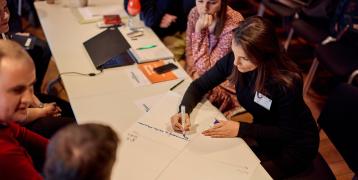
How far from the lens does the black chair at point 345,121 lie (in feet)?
4.99

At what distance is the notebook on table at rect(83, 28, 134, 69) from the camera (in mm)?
1788

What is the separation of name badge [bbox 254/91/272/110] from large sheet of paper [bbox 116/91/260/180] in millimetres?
208

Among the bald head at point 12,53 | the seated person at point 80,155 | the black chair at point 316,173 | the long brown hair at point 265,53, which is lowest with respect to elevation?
the black chair at point 316,173

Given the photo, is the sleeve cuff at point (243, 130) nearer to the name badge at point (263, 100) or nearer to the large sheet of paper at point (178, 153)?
the large sheet of paper at point (178, 153)

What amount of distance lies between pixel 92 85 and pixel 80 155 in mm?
1004

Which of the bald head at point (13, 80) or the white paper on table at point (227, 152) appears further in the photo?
the white paper on table at point (227, 152)

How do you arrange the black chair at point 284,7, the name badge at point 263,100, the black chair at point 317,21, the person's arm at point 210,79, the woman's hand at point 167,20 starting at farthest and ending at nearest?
the black chair at point 284,7 → the black chair at point 317,21 → the woman's hand at point 167,20 → the person's arm at point 210,79 → the name badge at point 263,100

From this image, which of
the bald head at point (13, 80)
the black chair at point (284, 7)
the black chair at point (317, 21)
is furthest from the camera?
the black chair at point (284, 7)

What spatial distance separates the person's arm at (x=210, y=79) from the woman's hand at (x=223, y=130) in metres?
0.20

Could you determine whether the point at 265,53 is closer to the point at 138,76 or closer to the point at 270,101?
the point at 270,101

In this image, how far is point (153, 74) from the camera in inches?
69.6

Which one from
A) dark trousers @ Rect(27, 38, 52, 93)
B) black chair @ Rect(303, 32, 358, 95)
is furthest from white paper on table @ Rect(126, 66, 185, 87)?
black chair @ Rect(303, 32, 358, 95)

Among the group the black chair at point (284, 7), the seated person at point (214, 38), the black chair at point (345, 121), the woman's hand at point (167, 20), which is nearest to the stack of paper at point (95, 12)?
the woman's hand at point (167, 20)

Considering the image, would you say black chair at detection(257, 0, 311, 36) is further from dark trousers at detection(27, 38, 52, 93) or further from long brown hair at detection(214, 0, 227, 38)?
dark trousers at detection(27, 38, 52, 93)
